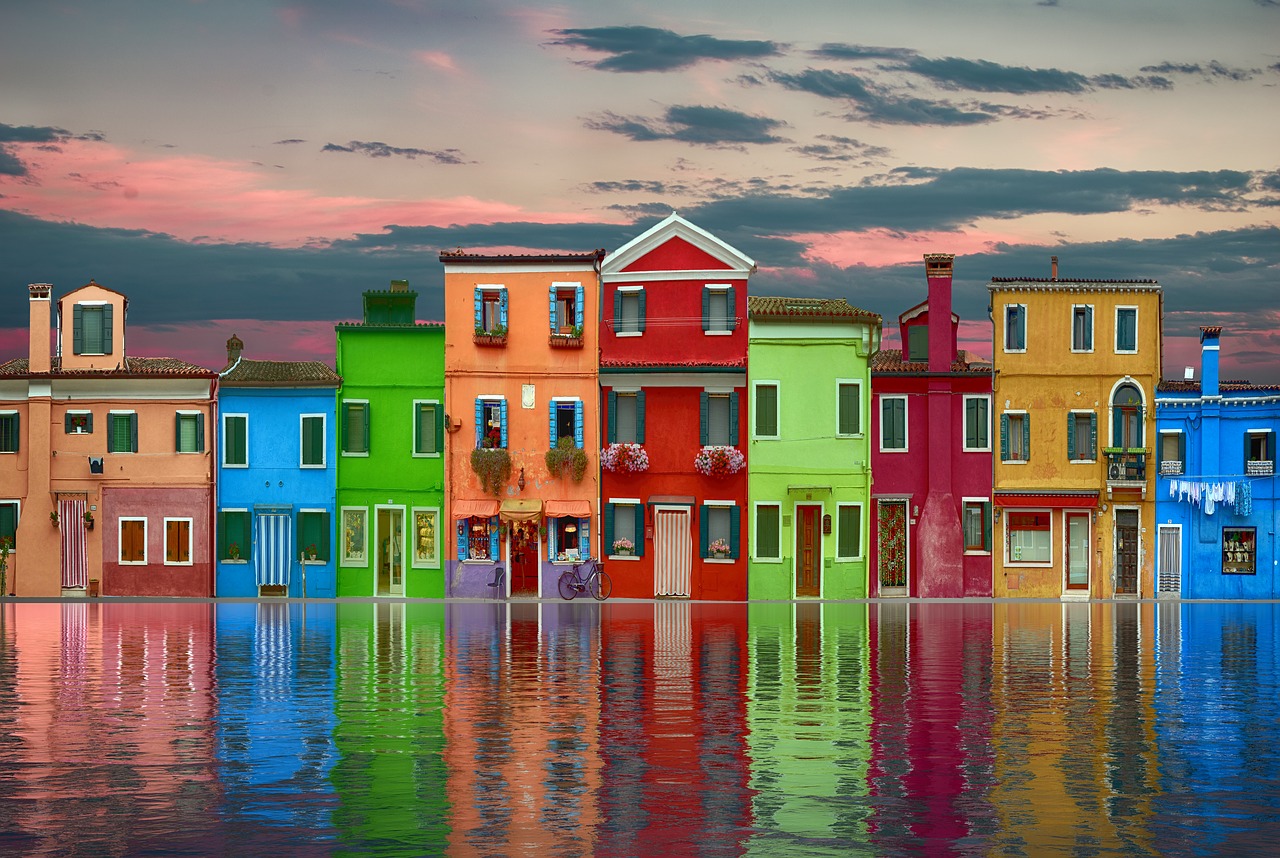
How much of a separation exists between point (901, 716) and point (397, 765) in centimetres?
768

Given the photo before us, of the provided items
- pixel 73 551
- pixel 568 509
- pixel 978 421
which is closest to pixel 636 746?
pixel 568 509

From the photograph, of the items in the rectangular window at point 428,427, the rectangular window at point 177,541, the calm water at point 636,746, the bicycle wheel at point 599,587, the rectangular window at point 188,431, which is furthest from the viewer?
the rectangular window at point 188,431

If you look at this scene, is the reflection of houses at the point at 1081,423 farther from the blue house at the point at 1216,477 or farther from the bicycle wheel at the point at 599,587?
the bicycle wheel at the point at 599,587

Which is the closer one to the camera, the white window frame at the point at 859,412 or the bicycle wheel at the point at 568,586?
the bicycle wheel at the point at 568,586

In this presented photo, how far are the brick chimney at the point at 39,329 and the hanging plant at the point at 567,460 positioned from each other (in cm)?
1835

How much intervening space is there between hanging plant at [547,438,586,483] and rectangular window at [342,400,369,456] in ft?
21.4

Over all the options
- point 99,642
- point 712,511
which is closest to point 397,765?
point 99,642

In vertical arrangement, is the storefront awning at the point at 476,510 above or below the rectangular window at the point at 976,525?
above

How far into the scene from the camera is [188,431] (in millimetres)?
55156

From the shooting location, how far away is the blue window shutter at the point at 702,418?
54.1 m

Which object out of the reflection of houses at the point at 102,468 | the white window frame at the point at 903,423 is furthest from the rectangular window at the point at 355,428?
the white window frame at the point at 903,423

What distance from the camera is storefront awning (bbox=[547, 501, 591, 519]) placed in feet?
177

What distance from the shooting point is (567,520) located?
54469 millimetres

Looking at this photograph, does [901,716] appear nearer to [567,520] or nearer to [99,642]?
[99,642]
